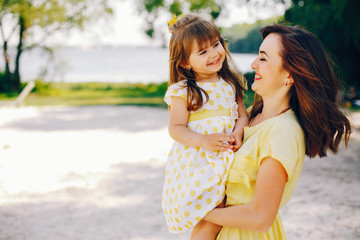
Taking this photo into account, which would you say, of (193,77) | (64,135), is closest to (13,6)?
(64,135)

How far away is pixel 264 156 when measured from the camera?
4.47ft

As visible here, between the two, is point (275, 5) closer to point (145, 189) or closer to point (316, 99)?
point (145, 189)

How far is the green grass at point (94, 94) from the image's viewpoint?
1343 centimetres

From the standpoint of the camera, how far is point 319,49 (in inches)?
58.3

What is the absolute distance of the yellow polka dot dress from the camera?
1527mm

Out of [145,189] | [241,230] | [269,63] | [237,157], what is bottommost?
[145,189]

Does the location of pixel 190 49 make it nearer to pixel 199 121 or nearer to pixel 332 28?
pixel 199 121

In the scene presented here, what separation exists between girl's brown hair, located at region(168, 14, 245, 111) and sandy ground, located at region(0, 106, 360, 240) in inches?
34.0

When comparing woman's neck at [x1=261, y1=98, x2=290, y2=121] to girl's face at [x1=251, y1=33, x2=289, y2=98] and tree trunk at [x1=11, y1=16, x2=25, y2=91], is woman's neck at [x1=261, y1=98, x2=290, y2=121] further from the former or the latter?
tree trunk at [x1=11, y1=16, x2=25, y2=91]

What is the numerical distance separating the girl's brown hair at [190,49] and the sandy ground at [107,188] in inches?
34.0

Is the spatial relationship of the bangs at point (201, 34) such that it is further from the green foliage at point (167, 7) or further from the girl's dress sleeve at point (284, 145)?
the green foliage at point (167, 7)

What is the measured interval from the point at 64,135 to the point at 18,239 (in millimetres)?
4701

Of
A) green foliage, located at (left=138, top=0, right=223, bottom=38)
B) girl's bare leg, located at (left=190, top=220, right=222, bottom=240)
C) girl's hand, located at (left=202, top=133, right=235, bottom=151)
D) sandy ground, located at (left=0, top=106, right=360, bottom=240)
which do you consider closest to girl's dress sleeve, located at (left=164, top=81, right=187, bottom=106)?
girl's hand, located at (left=202, top=133, right=235, bottom=151)

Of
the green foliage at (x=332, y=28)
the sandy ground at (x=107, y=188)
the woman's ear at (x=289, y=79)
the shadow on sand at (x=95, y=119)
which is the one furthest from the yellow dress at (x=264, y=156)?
the shadow on sand at (x=95, y=119)
